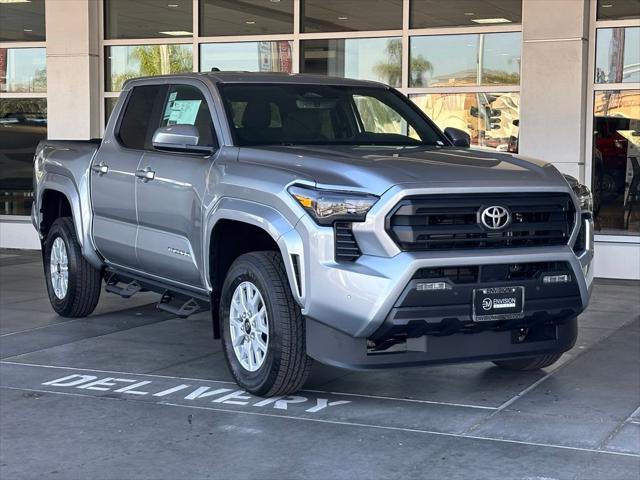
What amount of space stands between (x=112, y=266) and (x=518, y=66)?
6.23 metres

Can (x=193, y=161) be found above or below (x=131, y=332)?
above

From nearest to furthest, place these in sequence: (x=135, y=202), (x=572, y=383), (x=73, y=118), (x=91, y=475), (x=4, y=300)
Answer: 1. (x=91, y=475)
2. (x=572, y=383)
3. (x=135, y=202)
4. (x=4, y=300)
5. (x=73, y=118)

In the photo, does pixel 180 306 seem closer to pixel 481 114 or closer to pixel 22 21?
pixel 481 114

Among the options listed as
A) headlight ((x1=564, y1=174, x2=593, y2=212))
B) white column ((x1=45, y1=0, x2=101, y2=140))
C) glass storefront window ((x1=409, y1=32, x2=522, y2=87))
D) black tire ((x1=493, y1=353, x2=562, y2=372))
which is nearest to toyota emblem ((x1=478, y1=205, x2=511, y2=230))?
headlight ((x1=564, y1=174, x2=593, y2=212))

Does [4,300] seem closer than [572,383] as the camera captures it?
No

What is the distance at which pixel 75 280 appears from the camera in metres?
9.16

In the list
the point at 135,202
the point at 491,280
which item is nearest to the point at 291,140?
the point at 135,202

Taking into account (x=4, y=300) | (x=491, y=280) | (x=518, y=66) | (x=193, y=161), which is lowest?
(x=4, y=300)

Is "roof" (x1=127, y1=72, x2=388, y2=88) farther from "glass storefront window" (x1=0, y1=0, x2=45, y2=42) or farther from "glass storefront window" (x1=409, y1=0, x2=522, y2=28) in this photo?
"glass storefront window" (x1=0, y1=0, x2=45, y2=42)

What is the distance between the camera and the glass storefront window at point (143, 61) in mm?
14703

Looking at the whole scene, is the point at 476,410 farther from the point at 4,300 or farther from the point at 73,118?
the point at 73,118

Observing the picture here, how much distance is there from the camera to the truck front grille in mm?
5820

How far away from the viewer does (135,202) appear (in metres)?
7.76

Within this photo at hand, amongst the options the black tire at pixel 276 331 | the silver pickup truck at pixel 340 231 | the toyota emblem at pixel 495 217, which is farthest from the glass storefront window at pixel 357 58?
the toyota emblem at pixel 495 217
